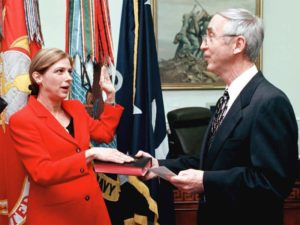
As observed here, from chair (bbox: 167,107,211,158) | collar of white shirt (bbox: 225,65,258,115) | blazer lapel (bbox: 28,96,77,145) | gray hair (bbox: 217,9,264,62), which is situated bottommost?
chair (bbox: 167,107,211,158)

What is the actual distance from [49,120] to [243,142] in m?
0.93

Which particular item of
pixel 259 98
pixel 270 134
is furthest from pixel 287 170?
pixel 259 98

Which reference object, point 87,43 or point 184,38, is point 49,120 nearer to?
point 87,43

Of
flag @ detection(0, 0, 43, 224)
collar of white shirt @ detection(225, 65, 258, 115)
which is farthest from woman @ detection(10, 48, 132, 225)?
collar of white shirt @ detection(225, 65, 258, 115)

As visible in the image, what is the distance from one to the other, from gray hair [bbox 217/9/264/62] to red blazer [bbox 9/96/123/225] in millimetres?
865

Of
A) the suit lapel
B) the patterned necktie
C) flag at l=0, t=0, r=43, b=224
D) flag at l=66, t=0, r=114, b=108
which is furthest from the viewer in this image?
flag at l=66, t=0, r=114, b=108

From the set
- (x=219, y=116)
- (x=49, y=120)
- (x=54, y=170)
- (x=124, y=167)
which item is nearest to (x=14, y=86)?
(x=49, y=120)

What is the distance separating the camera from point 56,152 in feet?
6.17

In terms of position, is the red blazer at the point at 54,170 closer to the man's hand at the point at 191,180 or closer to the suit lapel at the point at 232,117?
the man's hand at the point at 191,180

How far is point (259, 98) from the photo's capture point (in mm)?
1522

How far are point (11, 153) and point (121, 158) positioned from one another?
78 cm

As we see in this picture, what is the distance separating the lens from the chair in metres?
3.22

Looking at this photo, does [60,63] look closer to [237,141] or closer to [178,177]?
[178,177]

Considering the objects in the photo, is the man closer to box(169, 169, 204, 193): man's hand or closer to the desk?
box(169, 169, 204, 193): man's hand
